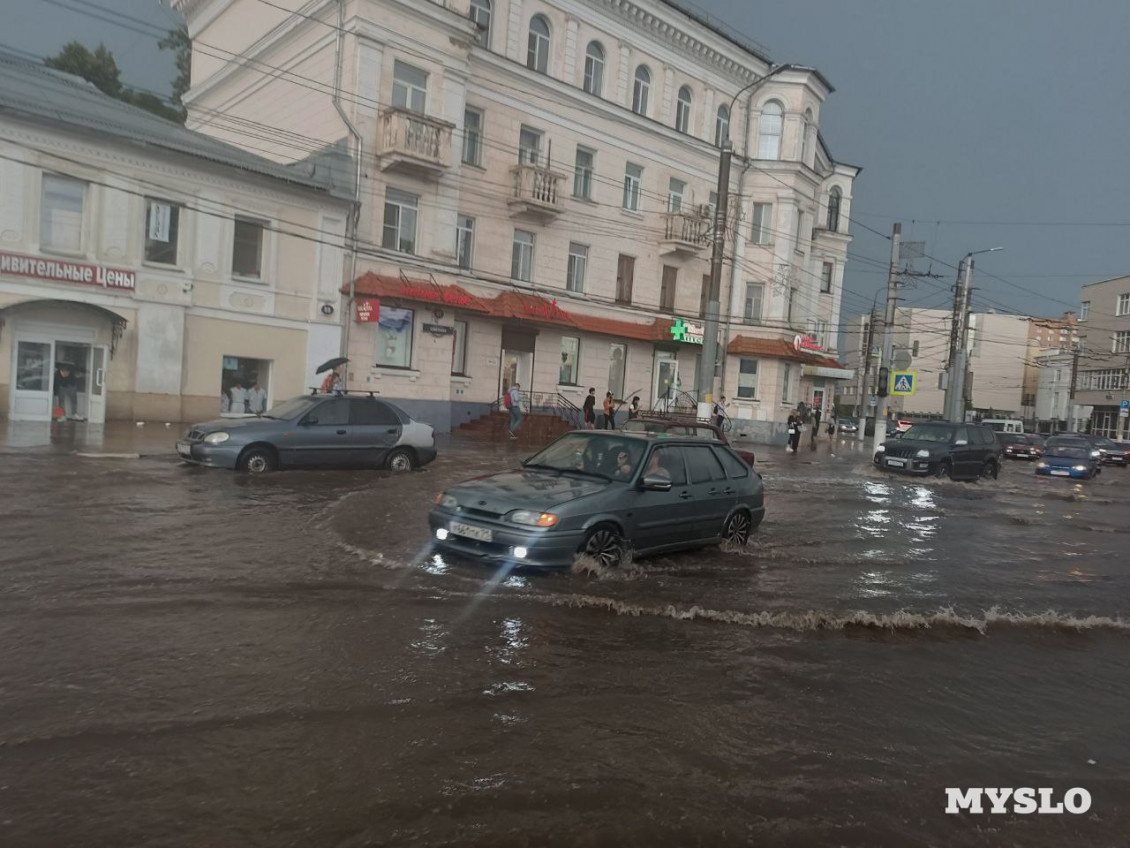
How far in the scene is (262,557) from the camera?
813 cm

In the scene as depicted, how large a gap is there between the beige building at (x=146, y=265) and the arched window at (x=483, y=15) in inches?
296

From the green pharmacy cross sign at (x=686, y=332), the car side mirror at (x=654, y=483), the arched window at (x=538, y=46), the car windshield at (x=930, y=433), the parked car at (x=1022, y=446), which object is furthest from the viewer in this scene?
the parked car at (x=1022, y=446)

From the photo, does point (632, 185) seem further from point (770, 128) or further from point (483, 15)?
point (770, 128)

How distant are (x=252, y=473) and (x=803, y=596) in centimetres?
933

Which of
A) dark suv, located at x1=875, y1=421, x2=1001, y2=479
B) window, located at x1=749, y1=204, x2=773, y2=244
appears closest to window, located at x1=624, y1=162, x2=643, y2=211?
window, located at x1=749, y1=204, x2=773, y2=244

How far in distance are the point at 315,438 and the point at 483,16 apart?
64.8 feet

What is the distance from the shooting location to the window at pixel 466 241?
28.4 metres

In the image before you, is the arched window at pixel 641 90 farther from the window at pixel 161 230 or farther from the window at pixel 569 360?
the window at pixel 161 230

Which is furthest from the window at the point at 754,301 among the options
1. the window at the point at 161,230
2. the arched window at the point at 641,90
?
the window at the point at 161,230

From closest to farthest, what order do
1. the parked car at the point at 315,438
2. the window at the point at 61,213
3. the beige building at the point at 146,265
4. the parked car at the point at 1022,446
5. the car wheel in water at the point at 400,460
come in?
the parked car at the point at 315,438 < the car wheel in water at the point at 400,460 < the beige building at the point at 146,265 < the window at the point at 61,213 < the parked car at the point at 1022,446

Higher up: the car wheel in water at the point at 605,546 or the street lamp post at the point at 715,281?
the street lamp post at the point at 715,281

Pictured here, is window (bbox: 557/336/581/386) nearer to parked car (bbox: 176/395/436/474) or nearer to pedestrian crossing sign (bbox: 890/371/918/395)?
pedestrian crossing sign (bbox: 890/371/918/395)

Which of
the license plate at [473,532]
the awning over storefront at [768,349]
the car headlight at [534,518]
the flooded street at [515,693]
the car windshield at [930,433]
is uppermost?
the awning over storefront at [768,349]

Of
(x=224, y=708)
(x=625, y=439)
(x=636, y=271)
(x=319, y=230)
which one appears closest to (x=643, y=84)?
(x=636, y=271)
